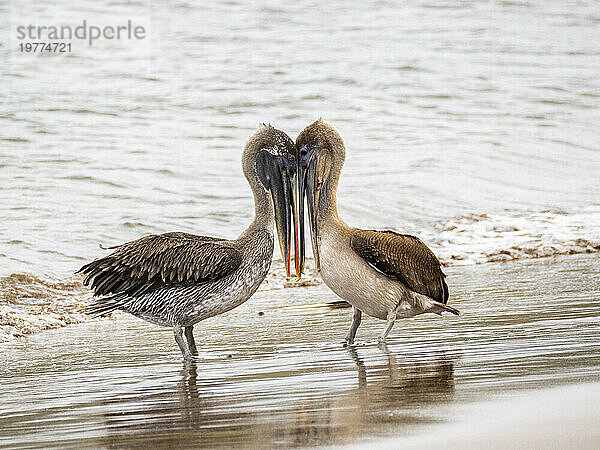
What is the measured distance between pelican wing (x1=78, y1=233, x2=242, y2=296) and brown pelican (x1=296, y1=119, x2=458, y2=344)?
1.71 ft

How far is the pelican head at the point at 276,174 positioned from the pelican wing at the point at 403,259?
0.47m

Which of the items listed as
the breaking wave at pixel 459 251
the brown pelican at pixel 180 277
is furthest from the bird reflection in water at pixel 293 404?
the breaking wave at pixel 459 251

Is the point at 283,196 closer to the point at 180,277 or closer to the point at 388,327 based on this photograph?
the point at 180,277

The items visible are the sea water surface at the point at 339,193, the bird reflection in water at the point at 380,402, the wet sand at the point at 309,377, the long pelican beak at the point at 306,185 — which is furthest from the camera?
the long pelican beak at the point at 306,185

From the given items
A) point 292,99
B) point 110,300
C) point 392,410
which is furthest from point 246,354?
point 292,99

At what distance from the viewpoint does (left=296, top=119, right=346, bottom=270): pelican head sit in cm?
588

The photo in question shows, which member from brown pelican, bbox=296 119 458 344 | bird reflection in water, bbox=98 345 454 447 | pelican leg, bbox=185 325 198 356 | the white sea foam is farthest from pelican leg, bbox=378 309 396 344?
the white sea foam

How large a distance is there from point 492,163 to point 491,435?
1081 cm

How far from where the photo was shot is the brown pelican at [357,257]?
18.3ft

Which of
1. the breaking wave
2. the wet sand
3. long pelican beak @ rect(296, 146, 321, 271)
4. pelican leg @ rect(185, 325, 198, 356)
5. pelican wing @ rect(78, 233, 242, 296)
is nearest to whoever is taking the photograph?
the wet sand

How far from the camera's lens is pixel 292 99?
55.2ft

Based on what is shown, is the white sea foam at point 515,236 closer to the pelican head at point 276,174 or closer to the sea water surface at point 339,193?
the sea water surface at point 339,193

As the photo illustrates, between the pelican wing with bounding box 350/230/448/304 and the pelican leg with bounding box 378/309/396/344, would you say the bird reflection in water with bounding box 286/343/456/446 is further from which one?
the pelican wing with bounding box 350/230/448/304

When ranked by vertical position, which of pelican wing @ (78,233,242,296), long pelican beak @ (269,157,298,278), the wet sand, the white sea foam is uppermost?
long pelican beak @ (269,157,298,278)
